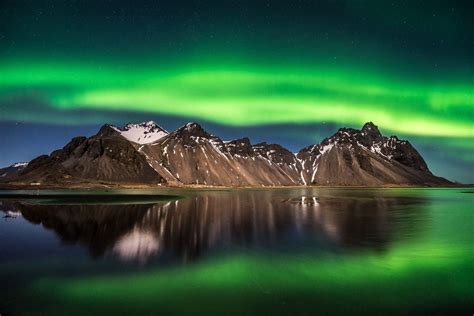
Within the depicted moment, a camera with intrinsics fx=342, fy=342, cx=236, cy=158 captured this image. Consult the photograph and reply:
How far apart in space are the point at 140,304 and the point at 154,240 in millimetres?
15401

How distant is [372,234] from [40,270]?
92.6 feet

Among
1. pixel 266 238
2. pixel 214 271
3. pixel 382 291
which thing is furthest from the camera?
pixel 266 238

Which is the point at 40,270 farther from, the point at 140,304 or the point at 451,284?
the point at 451,284

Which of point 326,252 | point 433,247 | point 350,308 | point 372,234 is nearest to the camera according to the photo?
point 350,308

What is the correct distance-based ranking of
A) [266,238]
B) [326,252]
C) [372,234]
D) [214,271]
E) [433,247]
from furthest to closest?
[372,234], [266,238], [433,247], [326,252], [214,271]

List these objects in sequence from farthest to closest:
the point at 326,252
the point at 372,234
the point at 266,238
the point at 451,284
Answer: the point at 372,234, the point at 266,238, the point at 326,252, the point at 451,284

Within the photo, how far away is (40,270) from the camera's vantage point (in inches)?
775

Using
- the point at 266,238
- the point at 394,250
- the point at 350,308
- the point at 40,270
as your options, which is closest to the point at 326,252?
the point at 394,250

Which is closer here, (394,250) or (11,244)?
(394,250)

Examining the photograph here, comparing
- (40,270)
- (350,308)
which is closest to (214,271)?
(350,308)

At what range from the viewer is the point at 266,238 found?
31.2 metres

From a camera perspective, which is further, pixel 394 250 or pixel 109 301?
pixel 394 250

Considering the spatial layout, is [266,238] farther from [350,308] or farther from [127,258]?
[350,308]

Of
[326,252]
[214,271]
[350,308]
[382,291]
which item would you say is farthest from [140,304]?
[326,252]
